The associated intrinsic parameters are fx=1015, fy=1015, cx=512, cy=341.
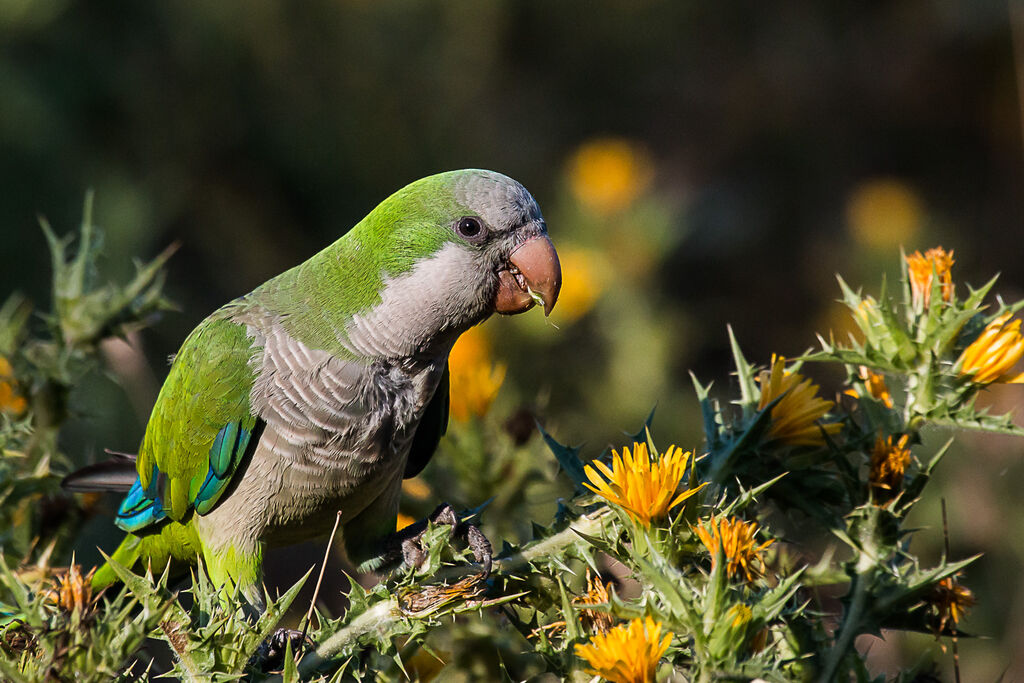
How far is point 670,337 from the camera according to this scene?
5465 millimetres

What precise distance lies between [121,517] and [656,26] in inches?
232

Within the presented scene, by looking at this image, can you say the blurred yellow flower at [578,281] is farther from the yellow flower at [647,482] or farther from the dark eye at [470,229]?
the yellow flower at [647,482]

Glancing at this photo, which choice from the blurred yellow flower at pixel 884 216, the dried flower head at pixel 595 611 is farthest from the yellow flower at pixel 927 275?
the blurred yellow flower at pixel 884 216

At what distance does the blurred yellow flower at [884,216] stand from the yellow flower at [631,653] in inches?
197

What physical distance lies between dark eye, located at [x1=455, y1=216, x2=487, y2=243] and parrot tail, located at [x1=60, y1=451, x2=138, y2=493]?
1327mm

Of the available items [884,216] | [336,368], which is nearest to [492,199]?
[336,368]

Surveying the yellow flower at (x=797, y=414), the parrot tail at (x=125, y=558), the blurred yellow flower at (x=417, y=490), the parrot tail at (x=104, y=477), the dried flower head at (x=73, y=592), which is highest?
the yellow flower at (x=797, y=414)

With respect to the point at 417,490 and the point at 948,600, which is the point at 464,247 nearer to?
the point at 417,490

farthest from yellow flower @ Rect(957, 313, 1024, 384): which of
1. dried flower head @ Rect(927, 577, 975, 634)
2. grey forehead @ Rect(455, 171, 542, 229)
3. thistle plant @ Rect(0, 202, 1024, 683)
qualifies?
grey forehead @ Rect(455, 171, 542, 229)

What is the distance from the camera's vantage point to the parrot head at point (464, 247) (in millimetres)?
2814

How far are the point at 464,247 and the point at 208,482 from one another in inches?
40.8

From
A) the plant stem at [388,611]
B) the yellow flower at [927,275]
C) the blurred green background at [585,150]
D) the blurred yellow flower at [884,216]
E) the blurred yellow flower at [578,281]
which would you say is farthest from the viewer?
the blurred yellow flower at [884,216]

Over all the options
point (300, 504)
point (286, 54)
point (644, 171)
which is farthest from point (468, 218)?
point (286, 54)

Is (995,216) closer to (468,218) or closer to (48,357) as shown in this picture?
(468,218)
